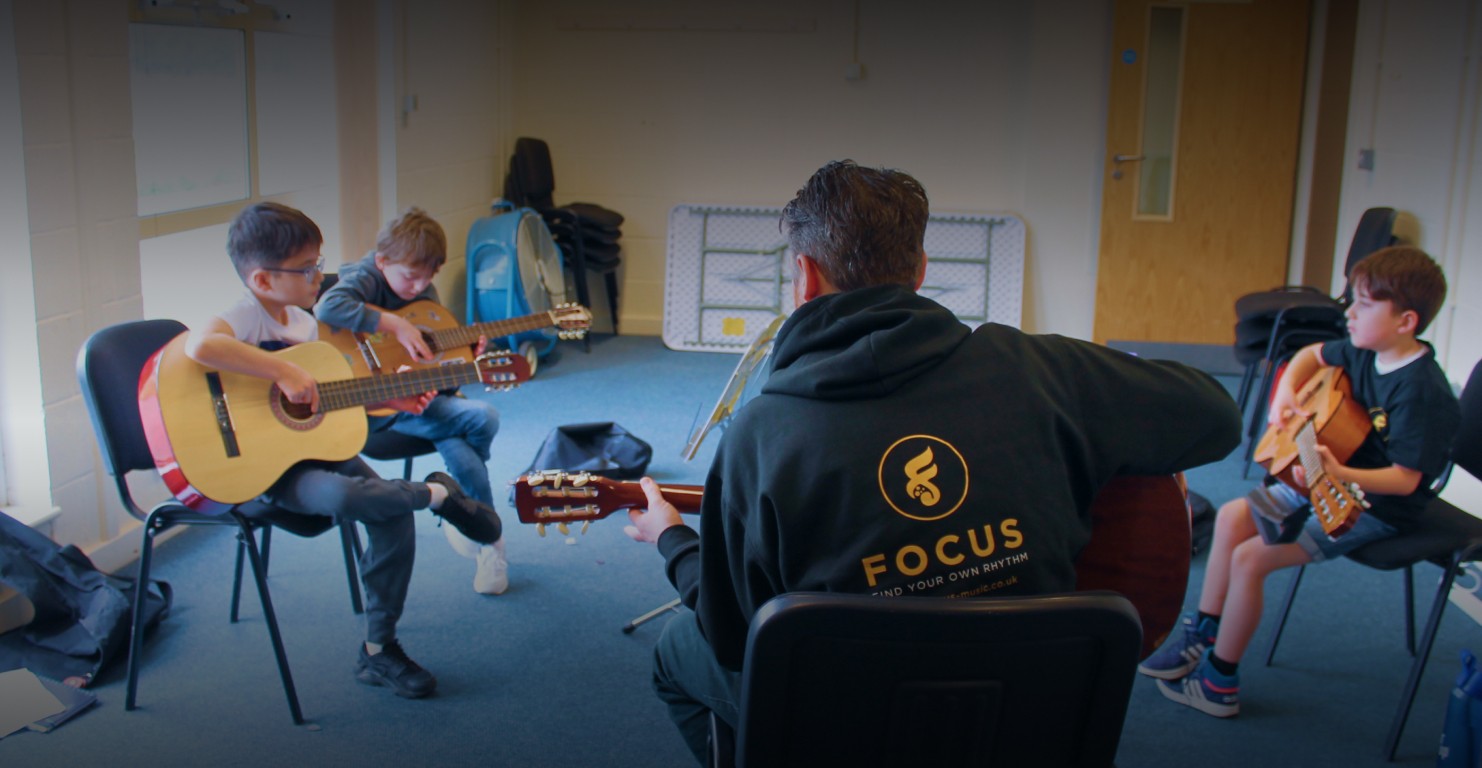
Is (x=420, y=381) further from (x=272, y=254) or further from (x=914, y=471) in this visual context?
(x=914, y=471)

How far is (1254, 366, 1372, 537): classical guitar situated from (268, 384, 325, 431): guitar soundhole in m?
2.07

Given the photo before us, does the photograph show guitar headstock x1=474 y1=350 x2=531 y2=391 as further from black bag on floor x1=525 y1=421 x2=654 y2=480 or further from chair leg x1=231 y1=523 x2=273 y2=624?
black bag on floor x1=525 y1=421 x2=654 y2=480

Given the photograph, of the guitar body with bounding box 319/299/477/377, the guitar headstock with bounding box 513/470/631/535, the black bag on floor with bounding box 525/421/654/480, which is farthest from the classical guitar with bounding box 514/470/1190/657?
the black bag on floor with bounding box 525/421/654/480

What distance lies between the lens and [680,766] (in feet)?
7.94

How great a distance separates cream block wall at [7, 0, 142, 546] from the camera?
9.59 feet

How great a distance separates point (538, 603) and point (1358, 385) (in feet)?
6.63

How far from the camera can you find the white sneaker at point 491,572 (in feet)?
10.5

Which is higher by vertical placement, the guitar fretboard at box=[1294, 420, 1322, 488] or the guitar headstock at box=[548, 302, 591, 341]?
the guitar headstock at box=[548, 302, 591, 341]

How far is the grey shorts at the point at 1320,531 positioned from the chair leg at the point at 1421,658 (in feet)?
0.43

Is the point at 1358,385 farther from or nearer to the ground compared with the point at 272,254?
nearer to the ground

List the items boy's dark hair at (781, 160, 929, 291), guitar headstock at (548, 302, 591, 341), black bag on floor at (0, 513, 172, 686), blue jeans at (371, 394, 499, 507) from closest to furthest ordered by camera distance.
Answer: boy's dark hair at (781, 160, 929, 291) → black bag on floor at (0, 513, 172, 686) → blue jeans at (371, 394, 499, 507) → guitar headstock at (548, 302, 591, 341)

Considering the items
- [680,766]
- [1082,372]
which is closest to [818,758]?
[1082,372]

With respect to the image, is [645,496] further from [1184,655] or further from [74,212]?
[74,212]

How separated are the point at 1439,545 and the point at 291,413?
239 centimetres
